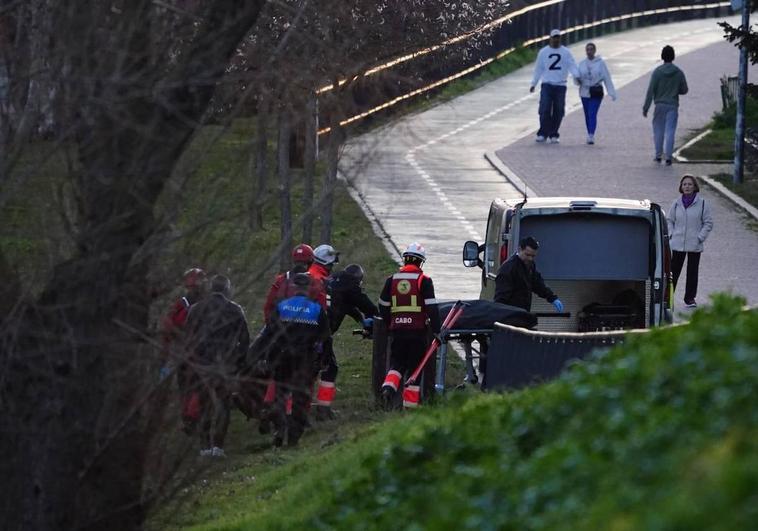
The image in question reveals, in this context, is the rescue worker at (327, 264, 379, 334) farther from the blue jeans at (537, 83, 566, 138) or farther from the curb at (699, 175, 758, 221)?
the blue jeans at (537, 83, 566, 138)

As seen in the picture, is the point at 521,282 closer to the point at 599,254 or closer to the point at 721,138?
the point at 599,254

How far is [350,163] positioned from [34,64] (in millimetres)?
2043

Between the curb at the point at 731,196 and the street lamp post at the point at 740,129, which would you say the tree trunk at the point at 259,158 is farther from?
the street lamp post at the point at 740,129

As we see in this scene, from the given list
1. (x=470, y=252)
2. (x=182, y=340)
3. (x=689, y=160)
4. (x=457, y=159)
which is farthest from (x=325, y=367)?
(x=457, y=159)

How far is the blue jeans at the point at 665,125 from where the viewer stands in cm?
2975

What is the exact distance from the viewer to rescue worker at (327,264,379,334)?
16516 mm

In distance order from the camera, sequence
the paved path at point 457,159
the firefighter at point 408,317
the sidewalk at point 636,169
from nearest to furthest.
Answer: the paved path at point 457,159, the firefighter at point 408,317, the sidewalk at point 636,169

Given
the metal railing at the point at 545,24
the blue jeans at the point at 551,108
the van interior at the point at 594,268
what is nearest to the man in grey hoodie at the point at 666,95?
the blue jeans at the point at 551,108

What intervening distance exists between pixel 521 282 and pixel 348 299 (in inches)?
73.7

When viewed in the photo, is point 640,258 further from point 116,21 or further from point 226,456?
point 116,21

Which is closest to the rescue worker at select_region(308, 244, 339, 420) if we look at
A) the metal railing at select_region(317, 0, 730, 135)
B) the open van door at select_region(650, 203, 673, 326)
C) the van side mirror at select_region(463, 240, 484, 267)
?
the van side mirror at select_region(463, 240, 484, 267)

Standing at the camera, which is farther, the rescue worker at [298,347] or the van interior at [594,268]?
the van interior at [594,268]

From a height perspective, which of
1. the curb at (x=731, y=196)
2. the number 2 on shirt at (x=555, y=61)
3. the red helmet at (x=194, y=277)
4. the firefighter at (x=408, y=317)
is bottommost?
the firefighter at (x=408, y=317)

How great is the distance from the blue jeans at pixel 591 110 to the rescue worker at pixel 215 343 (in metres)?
21.5
